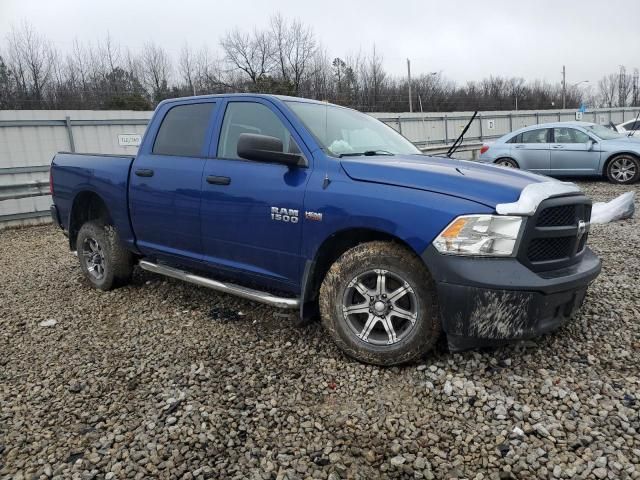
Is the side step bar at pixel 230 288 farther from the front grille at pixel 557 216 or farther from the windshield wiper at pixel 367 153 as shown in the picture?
the front grille at pixel 557 216

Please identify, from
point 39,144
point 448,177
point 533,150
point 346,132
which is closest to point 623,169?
point 533,150

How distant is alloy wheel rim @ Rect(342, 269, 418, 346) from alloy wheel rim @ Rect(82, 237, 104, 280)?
120 inches

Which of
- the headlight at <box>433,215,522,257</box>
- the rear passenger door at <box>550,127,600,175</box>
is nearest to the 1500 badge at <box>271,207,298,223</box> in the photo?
the headlight at <box>433,215,522,257</box>

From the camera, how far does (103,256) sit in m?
4.97

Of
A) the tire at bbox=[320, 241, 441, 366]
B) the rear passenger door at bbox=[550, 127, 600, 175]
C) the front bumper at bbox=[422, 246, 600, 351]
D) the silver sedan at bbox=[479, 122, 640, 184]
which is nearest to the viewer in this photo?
the front bumper at bbox=[422, 246, 600, 351]

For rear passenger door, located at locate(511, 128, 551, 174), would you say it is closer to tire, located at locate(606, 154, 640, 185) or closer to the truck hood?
tire, located at locate(606, 154, 640, 185)

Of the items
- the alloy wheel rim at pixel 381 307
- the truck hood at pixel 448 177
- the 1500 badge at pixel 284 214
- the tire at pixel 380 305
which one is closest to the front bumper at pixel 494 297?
the tire at pixel 380 305

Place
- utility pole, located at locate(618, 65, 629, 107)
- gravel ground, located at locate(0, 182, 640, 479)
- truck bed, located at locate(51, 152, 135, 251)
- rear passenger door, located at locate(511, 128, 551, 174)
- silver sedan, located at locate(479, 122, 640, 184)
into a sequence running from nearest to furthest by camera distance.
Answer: gravel ground, located at locate(0, 182, 640, 479) < truck bed, located at locate(51, 152, 135, 251) < silver sedan, located at locate(479, 122, 640, 184) < rear passenger door, located at locate(511, 128, 551, 174) < utility pole, located at locate(618, 65, 629, 107)

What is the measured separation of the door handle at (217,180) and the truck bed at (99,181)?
1.15 metres

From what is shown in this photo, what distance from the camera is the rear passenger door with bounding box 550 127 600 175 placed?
12008mm

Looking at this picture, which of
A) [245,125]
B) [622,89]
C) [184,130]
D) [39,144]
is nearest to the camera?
[245,125]

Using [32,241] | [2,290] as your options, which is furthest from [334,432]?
[32,241]

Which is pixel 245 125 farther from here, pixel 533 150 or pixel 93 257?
pixel 533 150

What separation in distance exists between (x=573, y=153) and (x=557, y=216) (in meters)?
10.6
